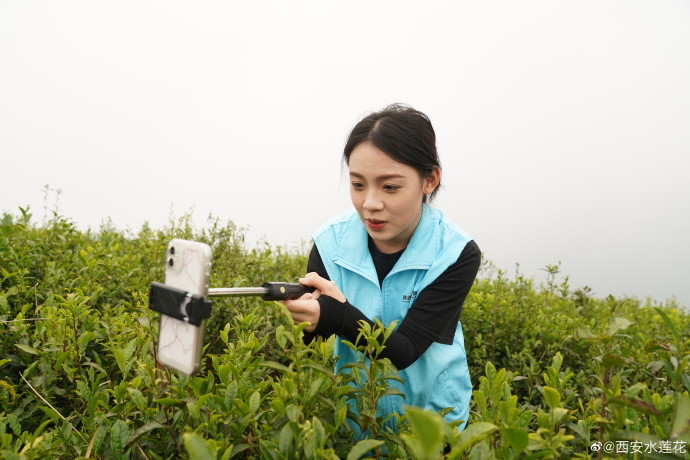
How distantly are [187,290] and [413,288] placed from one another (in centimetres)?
122

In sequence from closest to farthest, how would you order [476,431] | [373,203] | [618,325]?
1. [476,431]
2. [618,325]
3. [373,203]

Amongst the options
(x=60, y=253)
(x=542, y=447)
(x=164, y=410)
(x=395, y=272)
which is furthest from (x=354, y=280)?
(x=60, y=253)

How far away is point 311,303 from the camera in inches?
66.3

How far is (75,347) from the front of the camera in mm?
1938

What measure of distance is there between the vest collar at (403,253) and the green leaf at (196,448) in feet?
4.32

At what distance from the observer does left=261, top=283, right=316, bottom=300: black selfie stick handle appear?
1572 mm

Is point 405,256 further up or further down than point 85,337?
further up

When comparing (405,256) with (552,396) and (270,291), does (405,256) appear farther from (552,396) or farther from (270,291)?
(552,396)

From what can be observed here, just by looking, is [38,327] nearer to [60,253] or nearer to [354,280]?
[354,280]

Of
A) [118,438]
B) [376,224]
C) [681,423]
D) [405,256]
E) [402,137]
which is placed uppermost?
[402,137]

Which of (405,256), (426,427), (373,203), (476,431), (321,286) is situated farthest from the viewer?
(405,256)

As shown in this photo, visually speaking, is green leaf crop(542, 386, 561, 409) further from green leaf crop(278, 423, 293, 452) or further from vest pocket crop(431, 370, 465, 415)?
vest pocket crop(431, 370, 465, 415)

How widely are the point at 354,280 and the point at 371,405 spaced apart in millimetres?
950

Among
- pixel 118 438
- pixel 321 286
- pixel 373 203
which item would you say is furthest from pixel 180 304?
pixel 373 203
